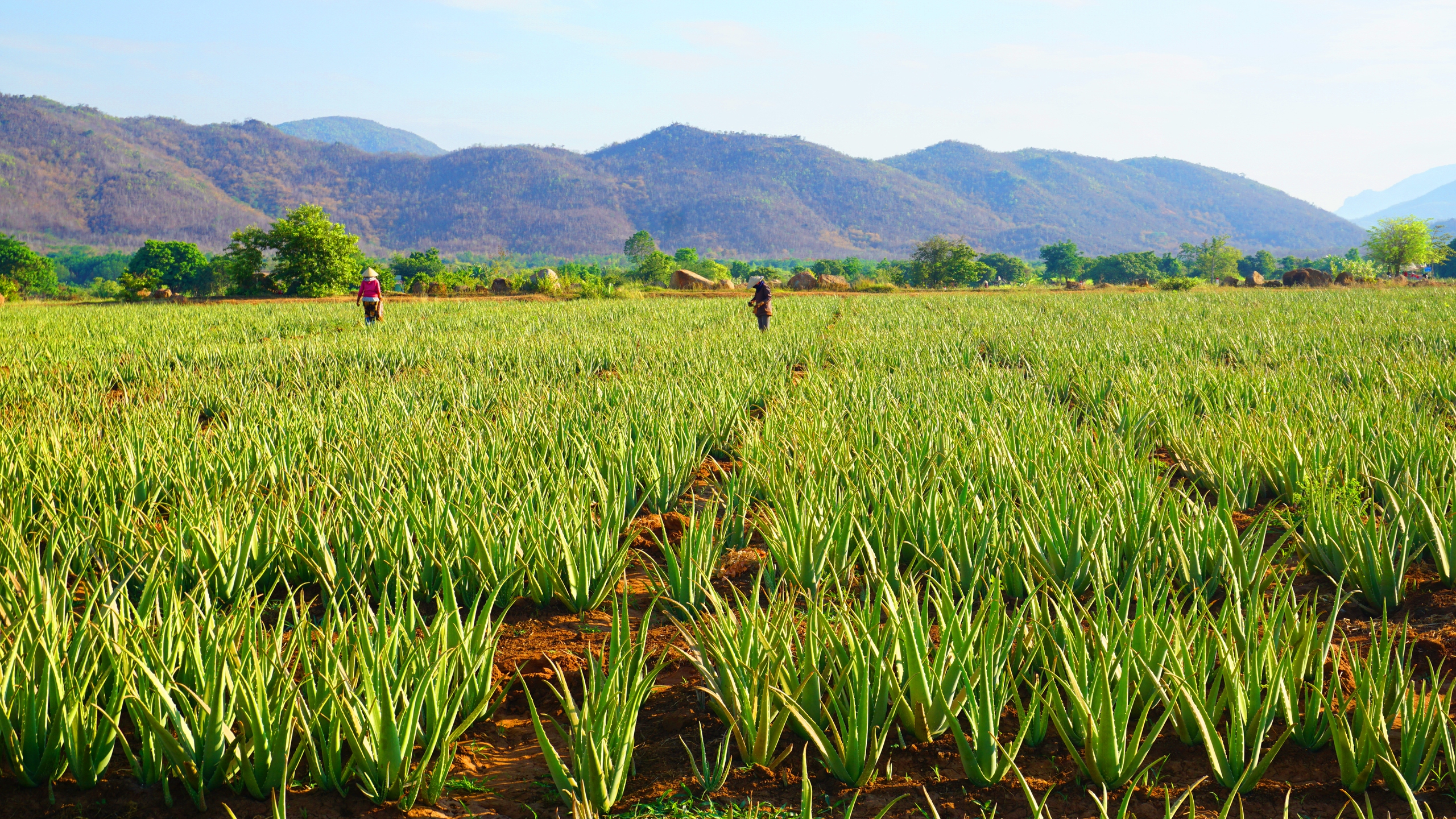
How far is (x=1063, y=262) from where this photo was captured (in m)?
93.5

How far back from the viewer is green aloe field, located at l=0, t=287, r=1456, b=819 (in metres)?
1.56

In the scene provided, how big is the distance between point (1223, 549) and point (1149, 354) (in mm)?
6101

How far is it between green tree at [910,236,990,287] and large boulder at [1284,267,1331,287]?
18141mm

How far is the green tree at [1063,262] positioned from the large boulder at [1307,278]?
57.0 meters

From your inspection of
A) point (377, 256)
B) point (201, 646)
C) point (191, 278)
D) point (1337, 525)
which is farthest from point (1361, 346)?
point (377, 256)

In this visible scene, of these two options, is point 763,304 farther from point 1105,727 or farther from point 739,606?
point 1105,727

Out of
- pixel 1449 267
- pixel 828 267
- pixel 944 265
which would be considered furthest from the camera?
pixel 828 267

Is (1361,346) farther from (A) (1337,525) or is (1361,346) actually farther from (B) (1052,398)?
(A) (1337,525)

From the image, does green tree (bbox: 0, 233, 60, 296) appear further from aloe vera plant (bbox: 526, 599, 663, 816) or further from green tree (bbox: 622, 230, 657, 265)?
aloe vera plant (bbox: 526, 599, 663, 816)

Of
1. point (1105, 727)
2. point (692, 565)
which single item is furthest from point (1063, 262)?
point (1105, 727)

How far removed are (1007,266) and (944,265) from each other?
4410 cm

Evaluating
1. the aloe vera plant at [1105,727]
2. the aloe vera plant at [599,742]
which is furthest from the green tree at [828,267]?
the aloe vera plant at [599,742]

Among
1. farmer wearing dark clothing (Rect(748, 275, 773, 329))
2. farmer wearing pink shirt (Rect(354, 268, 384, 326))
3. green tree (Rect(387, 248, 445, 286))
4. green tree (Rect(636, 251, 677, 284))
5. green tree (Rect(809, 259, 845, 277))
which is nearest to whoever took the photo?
farmer wearing dark clothing (Rect(748, 275, 773, 329))

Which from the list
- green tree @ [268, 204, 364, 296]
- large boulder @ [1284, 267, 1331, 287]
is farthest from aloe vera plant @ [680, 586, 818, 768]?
large boulder @ [1284, 267, 1331, 287]
